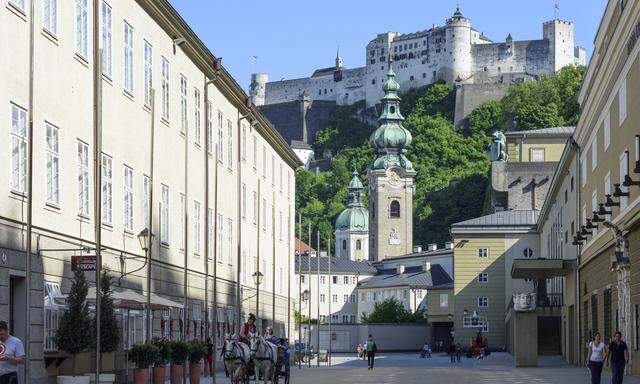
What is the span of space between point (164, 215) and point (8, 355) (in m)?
21.2

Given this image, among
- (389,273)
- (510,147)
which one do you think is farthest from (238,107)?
(389,273)

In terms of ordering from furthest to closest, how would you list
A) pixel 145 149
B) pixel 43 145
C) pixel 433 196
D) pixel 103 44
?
pixel 433 196
pixel 145 149
pixel 103 44
pixel 43 145

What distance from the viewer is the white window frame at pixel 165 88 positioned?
39.2 m

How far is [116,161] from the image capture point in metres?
33.4

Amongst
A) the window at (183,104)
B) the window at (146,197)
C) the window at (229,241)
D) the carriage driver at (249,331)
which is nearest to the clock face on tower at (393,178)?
the window at (229,241)

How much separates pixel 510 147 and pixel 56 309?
84379mm

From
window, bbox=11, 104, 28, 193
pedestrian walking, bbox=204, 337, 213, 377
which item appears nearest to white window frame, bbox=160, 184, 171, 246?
pedestrian walking, bbox=204, 337, 213, 377

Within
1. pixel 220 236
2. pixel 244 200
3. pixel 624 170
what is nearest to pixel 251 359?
pixel 624 170

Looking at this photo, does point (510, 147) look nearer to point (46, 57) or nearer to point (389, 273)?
point (389, 273)

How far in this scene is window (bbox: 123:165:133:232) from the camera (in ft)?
113

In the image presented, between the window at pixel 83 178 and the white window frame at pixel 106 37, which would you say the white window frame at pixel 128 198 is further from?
the window at pixel 83 178

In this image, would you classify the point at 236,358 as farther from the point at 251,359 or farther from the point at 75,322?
the point at 75,322

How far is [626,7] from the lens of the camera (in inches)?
1307

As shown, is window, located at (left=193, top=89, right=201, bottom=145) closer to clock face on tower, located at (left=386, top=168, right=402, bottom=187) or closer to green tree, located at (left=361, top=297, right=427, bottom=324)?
green tree, located at (left=361, top=297, right=427, bottom=324)
